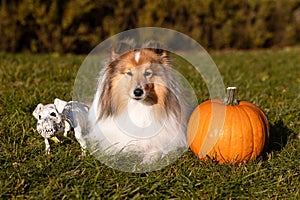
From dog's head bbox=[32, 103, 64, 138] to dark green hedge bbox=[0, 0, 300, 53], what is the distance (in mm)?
6351

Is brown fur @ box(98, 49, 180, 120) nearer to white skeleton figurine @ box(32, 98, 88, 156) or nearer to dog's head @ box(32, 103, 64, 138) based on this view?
white skeleton figurine @ box(32, 98, 88, 156)

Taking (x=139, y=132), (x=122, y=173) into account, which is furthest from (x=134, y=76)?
(x=122, y=173)

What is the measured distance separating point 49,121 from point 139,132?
0.77m

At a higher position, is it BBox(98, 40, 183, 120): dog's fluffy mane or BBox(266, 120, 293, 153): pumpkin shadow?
BBox(98, 40, 183, 120): dog's fluffy mane

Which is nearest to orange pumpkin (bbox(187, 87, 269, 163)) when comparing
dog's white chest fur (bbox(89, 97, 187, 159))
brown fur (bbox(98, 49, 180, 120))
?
dog's white chest fur (bbox(89, 97, 187, 159))

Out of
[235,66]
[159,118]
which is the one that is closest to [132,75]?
[159,118]

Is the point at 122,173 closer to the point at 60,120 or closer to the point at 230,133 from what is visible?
the point at 60,120

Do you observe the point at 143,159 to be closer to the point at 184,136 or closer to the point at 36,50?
the point at 184,136

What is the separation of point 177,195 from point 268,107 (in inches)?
93.5

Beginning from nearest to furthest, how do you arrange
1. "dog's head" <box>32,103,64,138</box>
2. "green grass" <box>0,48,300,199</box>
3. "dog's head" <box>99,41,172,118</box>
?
1. "green grass" <box>0,48,300,199</box>
2. "dog's head" <box>32,103,64,138</box>
3. "dog's head" <box>99,41,172,118</box>

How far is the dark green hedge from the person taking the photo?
9.32m

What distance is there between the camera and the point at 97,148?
3422mm

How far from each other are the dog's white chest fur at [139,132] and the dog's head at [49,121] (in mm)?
398

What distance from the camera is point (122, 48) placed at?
3342mm
